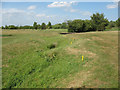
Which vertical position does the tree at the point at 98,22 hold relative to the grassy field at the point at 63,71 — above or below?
above

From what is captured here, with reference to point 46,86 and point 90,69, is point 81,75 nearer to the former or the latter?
point 90,69

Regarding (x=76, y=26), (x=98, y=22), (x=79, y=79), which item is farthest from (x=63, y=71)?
(x=98, y=22)

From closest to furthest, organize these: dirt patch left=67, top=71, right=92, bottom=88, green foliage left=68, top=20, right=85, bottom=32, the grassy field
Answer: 1. dirt patch left=67, top=71, right=92, bottom=88
2. the grassy field
3. green foliage left=68, top=20, right=85, bottom=32

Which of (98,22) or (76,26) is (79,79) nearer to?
(76,26)

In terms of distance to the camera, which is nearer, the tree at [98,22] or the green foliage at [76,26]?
the green foliage at [76,26]

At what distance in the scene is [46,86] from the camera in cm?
1152

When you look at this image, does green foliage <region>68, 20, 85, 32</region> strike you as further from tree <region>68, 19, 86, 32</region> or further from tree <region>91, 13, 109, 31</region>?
tree <region>91, 13, 109, 31</region>

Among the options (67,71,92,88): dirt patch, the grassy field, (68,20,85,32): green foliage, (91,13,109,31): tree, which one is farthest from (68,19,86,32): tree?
(67,71,92,88): dirt patch

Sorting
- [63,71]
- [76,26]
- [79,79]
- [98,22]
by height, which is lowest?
[79,79]

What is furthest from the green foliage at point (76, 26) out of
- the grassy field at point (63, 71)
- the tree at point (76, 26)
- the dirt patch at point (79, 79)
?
the dirt patch at point (79, 79)

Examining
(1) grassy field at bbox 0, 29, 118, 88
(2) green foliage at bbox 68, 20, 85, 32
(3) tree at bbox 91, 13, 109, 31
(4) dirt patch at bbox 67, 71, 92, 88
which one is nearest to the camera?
(4) dirt patch at bbox 67, 71, 92, 88

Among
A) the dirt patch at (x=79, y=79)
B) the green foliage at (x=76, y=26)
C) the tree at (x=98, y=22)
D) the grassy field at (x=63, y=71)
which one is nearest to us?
the dirt patch at (x=79, y=79)

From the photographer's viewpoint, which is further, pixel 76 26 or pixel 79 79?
pixel 76 26

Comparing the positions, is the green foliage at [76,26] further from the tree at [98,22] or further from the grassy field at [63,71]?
the grassy field at [63,71]
